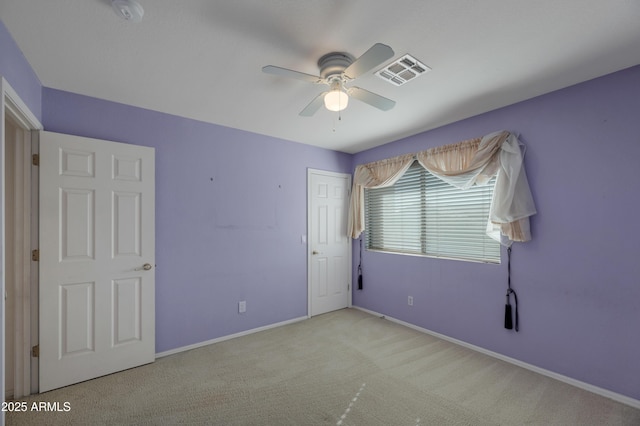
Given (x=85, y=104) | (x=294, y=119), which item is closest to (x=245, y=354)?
(x=294, y=119)

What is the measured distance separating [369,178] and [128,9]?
3190 mm

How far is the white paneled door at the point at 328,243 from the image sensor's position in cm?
406

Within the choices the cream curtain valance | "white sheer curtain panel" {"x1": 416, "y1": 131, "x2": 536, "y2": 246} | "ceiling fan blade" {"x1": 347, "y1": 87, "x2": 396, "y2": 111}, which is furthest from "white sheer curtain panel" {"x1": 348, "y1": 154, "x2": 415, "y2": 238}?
"ceiling fan blade" {"x1": 347, "y1": 87, "x2": 396, "y2": 111}

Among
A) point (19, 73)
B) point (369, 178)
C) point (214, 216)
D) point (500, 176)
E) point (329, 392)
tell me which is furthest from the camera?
point (369, 178)

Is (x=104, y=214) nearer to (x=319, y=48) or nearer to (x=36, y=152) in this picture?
(x=36, y=152)

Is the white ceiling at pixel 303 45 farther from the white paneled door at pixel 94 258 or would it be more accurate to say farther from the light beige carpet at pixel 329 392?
the light beige carpet at pixel 329 392

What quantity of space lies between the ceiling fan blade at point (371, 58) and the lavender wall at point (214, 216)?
6.61 ft

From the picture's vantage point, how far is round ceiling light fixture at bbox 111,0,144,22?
1.43 m

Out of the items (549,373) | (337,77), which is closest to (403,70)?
(337,77)

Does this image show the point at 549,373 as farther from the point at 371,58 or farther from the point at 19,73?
the point at 19,73

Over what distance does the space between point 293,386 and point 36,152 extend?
2.76 m

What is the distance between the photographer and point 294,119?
3086 mm

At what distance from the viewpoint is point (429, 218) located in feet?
11.6

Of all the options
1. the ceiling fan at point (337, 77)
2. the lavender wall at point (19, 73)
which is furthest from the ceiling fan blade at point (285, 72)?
the lavender wall at point (19, 73)
